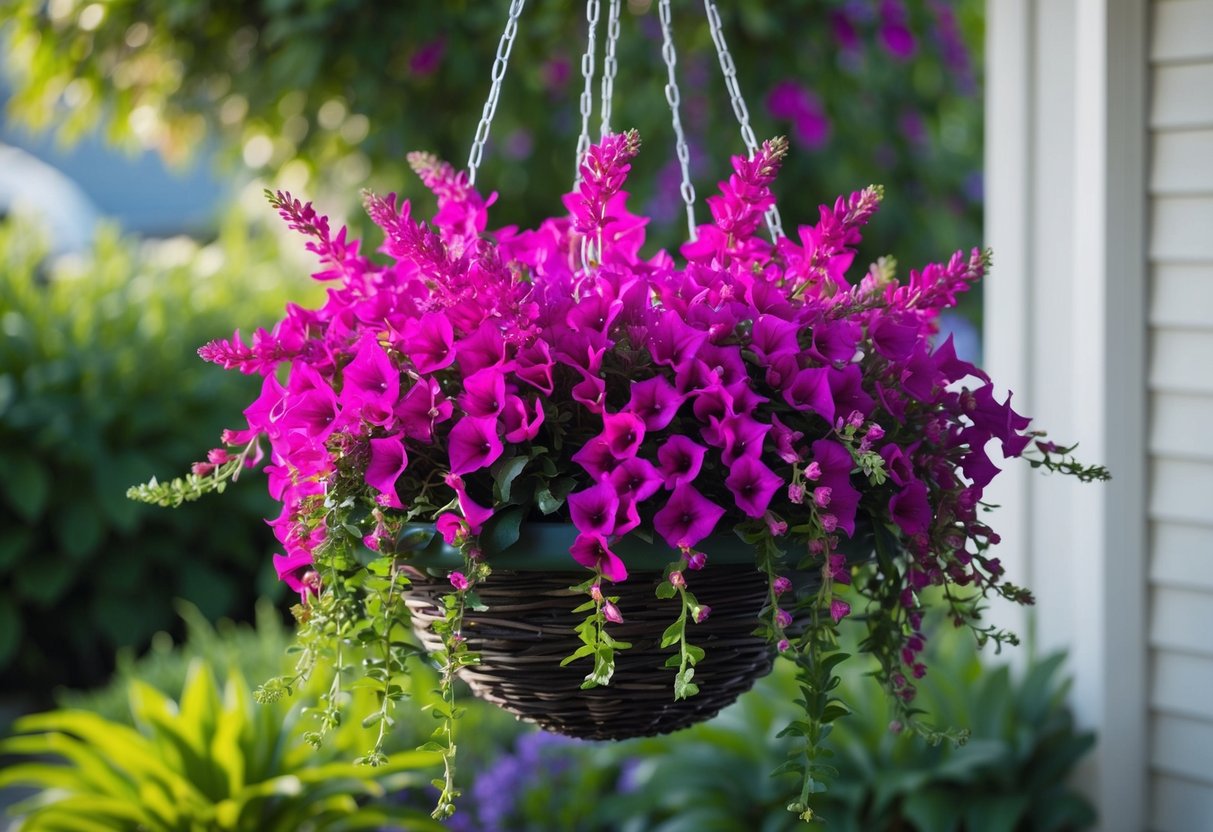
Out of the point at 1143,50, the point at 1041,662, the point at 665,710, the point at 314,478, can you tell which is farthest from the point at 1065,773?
the point at 314,478

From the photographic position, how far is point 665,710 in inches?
45.0

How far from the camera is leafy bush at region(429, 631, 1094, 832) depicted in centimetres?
223

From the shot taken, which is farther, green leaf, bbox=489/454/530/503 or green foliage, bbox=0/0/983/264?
green foliage, bbox=0/0/983/264

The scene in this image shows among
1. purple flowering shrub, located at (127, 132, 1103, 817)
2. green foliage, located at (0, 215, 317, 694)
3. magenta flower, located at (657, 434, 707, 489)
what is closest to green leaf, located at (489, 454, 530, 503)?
purple flowering shrub, located at (127, 132, 1103, 817)

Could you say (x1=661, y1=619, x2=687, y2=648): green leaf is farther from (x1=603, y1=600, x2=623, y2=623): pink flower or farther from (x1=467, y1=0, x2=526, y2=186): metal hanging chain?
(x1=467, y1=0, x2=526, y2=186): metal hanging chain

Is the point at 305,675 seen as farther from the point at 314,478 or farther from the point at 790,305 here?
the point at 790,305

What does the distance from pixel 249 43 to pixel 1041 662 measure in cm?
267

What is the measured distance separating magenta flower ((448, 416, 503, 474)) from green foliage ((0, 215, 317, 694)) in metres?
2.78

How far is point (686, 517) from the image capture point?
0.96 metres

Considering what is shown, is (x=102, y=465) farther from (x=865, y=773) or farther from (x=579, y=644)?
(x=579, y=644)

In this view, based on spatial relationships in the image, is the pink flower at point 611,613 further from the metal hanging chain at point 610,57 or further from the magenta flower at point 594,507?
the metal hanging chain at point 610,57

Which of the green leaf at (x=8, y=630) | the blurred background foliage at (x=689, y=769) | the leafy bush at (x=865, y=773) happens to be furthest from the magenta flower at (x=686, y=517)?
the green leaf at (x=8, y=630)

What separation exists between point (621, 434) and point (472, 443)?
121 millimetres

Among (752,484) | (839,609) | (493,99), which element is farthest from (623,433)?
(493,99)
